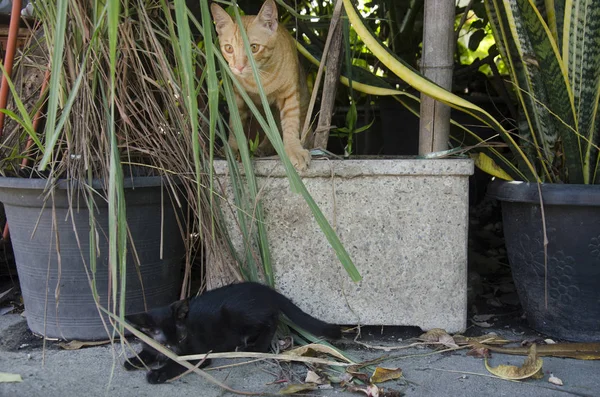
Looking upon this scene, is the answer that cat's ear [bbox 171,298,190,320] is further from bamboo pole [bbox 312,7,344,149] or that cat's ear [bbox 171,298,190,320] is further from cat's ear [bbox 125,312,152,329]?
bamboo pole [bbox 312,7,344,149]

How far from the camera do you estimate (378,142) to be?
11.1ft

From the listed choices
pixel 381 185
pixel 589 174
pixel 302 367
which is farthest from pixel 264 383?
pixel 589 174

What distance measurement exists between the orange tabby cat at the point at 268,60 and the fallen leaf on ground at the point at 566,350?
916 millimetres

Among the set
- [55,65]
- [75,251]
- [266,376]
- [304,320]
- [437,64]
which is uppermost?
[437,64]

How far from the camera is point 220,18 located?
210 centimetres

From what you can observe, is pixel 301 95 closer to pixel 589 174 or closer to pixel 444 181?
pixel 444 181

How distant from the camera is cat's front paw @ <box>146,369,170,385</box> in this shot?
1.47m

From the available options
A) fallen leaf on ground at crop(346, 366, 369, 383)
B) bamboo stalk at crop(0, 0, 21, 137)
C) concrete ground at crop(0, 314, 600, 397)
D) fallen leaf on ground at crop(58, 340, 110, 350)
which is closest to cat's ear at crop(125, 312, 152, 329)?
concrete ground at crop(0, 314, 600, 397)

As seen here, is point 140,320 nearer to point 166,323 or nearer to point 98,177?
point 166,323

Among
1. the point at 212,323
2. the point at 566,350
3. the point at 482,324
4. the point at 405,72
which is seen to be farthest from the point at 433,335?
the point at 405,72

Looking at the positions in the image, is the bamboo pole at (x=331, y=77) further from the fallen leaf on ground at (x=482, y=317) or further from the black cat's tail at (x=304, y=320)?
the fallen leaf on ground at (x=482, y=317)

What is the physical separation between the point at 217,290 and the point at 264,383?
0.28m

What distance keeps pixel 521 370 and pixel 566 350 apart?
22 cm

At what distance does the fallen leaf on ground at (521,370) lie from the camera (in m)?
1.48
